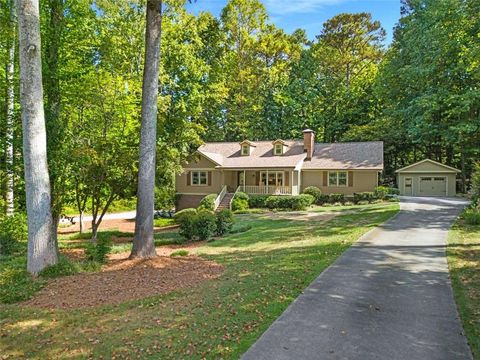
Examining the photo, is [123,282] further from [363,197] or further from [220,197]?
[363,197]

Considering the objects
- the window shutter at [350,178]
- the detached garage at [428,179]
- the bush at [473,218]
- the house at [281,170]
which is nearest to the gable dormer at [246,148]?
the house at [281,170]

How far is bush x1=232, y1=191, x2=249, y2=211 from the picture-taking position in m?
27.3

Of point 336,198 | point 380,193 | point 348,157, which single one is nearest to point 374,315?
point 380,193

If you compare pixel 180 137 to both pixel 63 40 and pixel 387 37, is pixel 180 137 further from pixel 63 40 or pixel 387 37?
pixel 387 37

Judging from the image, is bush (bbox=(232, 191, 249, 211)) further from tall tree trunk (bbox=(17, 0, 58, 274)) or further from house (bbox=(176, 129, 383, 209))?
tall tree trunk (bbox=(17, 0, 58, 274))

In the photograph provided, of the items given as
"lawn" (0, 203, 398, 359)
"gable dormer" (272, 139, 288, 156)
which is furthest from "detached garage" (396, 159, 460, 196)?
"lawn" (0, 203, 398, 359)

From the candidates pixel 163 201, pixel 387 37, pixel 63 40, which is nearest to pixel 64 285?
pixel 63 40

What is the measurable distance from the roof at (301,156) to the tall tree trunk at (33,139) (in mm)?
21733

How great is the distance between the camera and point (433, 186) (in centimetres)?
3244

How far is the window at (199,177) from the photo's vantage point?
102 ft

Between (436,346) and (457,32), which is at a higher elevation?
(457,32)

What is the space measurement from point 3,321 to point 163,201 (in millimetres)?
24662

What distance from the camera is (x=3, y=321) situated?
5.61m

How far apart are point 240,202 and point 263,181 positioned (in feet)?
13.4
